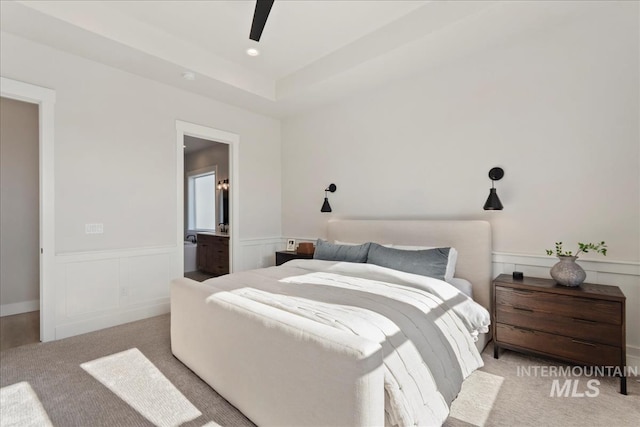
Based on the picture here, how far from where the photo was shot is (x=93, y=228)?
326 cm

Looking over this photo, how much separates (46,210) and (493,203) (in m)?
4.12

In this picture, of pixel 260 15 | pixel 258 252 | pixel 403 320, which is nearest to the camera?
pixel 403 320

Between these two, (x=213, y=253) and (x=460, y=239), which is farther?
(x=213, y=253)

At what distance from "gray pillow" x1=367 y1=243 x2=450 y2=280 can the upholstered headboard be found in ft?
1.05

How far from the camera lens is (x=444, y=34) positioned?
2.73m

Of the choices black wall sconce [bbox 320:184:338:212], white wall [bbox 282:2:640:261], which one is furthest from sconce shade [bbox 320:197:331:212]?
white wall [bbox 282:2:640:261]

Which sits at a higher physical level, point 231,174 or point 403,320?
point 231,174

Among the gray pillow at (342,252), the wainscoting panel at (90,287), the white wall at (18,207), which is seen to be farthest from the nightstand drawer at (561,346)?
the white wall at (18,207)

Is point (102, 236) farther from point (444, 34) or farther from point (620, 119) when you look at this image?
point (620, 119)

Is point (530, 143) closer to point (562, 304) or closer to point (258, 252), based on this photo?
point (562, 304)

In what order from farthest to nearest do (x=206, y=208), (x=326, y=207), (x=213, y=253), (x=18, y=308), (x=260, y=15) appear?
(x=206, y=208) < (x=213, y=253) < (x=326, y=207) < (x=18, y=308) < (x=260, y=15)

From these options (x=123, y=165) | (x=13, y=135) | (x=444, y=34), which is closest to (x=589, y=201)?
(x=444, y=34)

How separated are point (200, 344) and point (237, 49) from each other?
301 centimetres

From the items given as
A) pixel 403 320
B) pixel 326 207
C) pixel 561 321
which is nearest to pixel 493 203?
pixel 561 321
